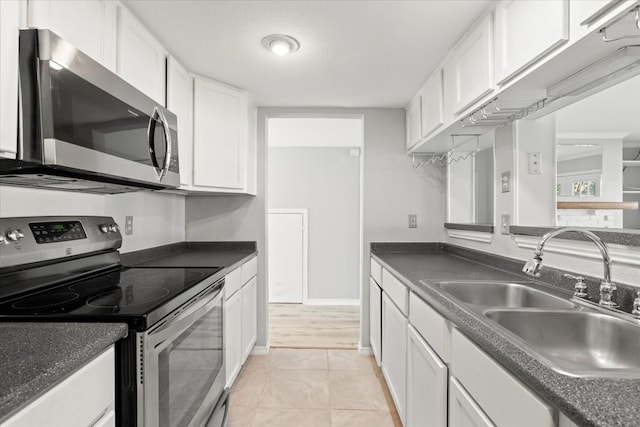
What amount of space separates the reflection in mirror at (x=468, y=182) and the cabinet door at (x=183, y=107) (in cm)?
199

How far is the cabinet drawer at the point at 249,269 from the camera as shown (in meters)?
2.41

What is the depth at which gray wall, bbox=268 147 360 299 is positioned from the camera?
14.4ft

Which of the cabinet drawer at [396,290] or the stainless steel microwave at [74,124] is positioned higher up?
the stainless steel microwave at [74,124]

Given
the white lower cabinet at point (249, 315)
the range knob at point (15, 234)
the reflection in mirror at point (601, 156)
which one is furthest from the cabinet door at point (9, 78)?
the reflection in mirror at point (601, 156)

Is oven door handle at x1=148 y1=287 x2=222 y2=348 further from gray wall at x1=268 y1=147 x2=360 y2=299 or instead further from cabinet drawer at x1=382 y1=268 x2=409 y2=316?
gray wall at x1=268 y1=147 x2=360 y2=299

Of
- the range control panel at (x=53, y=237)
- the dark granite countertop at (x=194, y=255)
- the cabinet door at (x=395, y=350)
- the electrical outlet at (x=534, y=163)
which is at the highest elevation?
the electrical outlet at (x=534, y=163)

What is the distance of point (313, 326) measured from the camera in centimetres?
352

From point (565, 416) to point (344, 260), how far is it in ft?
12.4

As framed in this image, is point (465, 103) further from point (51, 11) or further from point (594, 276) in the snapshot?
point (51, 11)

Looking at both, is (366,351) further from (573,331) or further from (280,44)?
(280,44)

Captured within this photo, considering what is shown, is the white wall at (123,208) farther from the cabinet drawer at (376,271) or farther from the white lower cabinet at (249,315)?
the cabinet drawer at (376,271)

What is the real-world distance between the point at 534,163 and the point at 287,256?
3.20 meters

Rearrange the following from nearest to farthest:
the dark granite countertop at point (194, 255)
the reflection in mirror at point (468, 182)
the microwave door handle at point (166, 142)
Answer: the microwave door handle at point (166, 142) < the dark granite countertop at point (194, 255) < the reflection in mirror at point (468, 182)

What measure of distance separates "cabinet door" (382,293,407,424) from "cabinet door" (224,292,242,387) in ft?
3.25
